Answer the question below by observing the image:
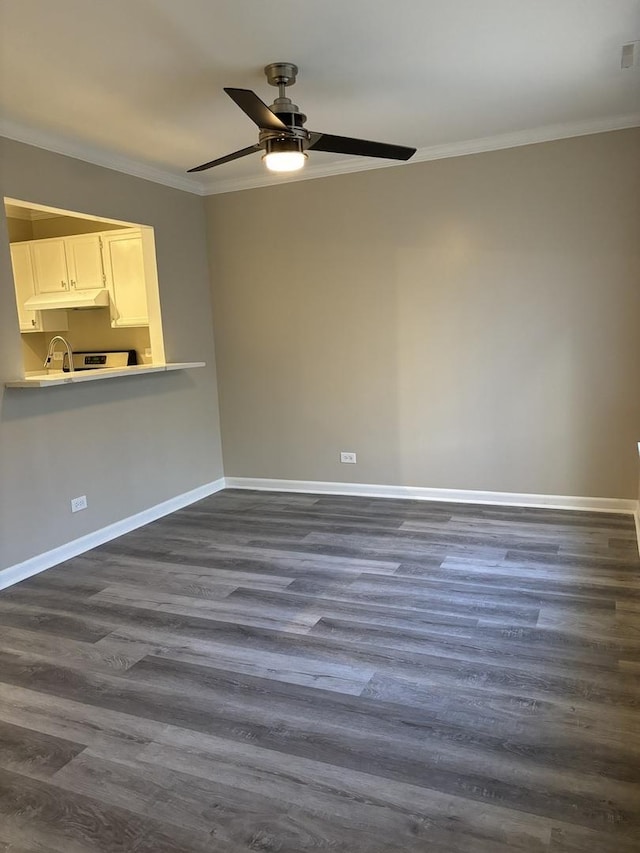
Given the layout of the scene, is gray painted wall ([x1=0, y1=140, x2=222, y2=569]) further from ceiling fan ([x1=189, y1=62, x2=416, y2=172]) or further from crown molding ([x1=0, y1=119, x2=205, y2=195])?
ceiling fan ([x1=189, y1=62, x2=416, y2=172])

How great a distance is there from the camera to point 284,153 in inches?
118

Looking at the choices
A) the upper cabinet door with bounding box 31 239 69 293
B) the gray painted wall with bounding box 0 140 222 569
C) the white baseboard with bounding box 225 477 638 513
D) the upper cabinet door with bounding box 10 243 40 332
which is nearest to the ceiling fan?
the gray painted wall with bounding box 0 140 222 569

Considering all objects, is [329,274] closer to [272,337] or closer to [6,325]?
[272,337]

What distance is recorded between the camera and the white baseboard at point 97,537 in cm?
378

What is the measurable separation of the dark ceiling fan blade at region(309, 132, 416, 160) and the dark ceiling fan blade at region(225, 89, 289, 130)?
20 cm

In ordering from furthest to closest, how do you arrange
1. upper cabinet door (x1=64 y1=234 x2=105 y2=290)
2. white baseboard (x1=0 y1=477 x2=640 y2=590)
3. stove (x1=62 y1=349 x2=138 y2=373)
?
stove (x1=62 y1=349 x2=138 y2=373) < upper cabinet door (x1=64 y1=234 x2=105 y2=290) < white baseboard (x1=0 y1=477 x2=640 y2=590)

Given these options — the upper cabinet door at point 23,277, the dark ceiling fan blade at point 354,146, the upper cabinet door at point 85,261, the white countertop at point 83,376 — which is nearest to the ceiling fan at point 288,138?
the dark ceiling fan blade at point 354,146

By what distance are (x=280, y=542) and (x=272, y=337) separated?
1.95 metres

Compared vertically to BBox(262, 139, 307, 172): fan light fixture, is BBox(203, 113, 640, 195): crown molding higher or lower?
higher

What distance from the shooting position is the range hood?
5.14 meters

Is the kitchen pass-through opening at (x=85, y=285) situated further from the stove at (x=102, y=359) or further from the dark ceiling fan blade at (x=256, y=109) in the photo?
the dark ceiling fan blade at (x=256, y=109)

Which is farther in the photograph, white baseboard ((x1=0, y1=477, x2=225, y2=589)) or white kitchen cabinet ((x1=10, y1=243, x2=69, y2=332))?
white kitchen cabinet ((x1=10, y1=243, x2=69, y2=332))

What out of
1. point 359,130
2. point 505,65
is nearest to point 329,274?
point 359,130

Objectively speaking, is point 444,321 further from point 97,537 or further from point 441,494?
point 97,537
